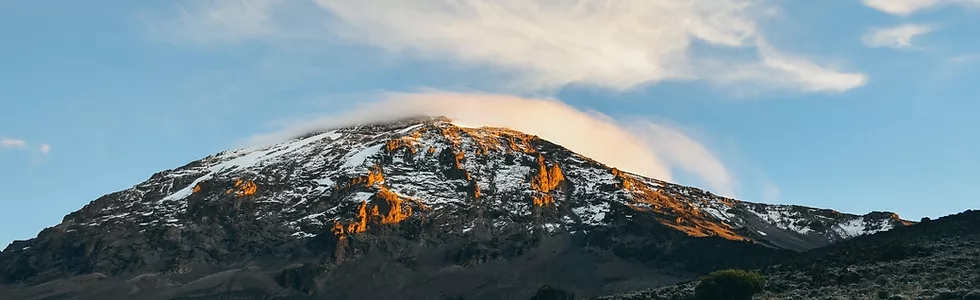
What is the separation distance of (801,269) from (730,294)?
22100 millimetres

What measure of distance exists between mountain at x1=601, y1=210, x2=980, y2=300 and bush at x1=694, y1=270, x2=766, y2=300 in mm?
1685

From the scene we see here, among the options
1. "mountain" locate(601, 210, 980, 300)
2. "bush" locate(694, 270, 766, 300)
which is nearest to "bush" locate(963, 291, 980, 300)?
"mountain" locate(601, 210, 980, 300)

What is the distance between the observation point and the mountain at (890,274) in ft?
306

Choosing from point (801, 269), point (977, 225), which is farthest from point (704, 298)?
point (977, 225)

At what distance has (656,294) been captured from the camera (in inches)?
4801

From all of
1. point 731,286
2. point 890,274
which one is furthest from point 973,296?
point 731,286

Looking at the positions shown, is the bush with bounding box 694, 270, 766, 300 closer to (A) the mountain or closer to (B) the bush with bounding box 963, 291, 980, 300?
(A) the mountain

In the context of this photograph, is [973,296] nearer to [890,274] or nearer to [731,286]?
[890,274]

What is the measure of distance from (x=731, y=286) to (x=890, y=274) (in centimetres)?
1796

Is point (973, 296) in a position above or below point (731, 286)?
below

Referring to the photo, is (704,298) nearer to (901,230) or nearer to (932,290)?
(932,290)

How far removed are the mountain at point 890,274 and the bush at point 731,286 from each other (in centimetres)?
169

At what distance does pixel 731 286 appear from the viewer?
11456 cm

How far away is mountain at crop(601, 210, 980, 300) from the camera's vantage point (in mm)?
93188
